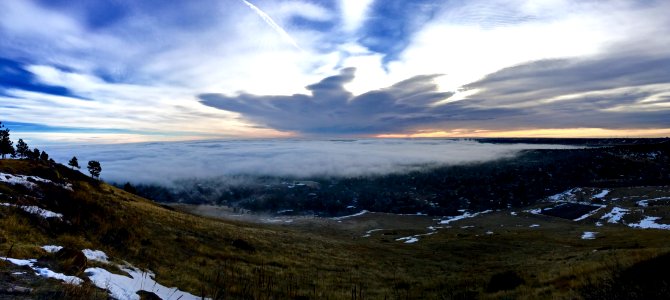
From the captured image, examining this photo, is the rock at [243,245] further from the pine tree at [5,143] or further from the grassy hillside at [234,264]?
the pine tree at [5,143]

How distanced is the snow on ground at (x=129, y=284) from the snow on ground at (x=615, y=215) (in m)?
178

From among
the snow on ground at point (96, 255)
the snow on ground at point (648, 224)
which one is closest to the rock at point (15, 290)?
the snow on ground at point (96, 255)

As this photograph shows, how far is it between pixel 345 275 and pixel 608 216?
17282cm

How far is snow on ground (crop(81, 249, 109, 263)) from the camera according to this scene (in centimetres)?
1690

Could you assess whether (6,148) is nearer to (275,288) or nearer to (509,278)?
(275,288)

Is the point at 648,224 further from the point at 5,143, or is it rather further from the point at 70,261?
the point at 5,143

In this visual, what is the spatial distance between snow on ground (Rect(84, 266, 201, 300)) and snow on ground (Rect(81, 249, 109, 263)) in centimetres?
117

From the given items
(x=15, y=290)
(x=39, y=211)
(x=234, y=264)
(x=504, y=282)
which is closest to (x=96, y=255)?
(x=39, y=211)

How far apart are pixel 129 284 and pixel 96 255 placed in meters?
4.82

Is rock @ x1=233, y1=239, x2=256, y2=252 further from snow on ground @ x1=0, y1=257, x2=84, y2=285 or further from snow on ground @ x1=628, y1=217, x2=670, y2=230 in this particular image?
snow on ground @ x1=628, y1=217, x2=670, y2=230

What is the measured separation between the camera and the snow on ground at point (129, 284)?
41.3 ft

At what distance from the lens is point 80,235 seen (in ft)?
67.3

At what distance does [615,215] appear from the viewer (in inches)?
5955

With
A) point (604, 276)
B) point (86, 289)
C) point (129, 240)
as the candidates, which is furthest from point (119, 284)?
point (604, 276)
